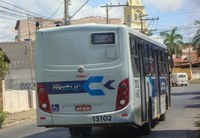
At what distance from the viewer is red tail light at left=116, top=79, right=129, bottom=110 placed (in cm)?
1316

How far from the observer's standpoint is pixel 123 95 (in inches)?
520

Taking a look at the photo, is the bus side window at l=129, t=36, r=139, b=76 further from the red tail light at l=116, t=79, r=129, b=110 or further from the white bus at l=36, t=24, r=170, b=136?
the red tail light at l=116, t=79, r=129, b=110

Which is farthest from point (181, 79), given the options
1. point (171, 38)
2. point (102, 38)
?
point (102, 38)

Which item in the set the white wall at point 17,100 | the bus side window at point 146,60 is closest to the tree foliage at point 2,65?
the white wall at point 17,100

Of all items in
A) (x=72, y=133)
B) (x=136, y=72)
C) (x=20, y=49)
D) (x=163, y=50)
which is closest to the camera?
(x=136, y=72)

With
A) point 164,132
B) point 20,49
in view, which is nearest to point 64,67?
point 164,132

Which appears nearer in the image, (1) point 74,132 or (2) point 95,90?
(2) point 95,90

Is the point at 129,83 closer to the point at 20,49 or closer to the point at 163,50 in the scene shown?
the point at 163,50

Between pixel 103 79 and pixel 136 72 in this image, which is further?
pixel 136 72

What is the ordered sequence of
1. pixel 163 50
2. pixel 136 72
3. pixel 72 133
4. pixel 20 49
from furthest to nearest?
pixel 20 49, pixel 163 50, pixel 72 133, pixel 136 72

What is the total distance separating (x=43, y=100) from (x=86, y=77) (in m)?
1.30

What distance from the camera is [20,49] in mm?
63219

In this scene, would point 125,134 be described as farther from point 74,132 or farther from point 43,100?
point 43,100

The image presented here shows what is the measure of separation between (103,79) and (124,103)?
0.82 meters
